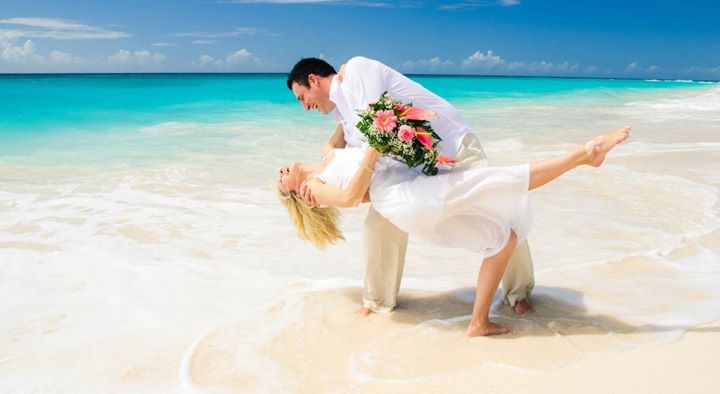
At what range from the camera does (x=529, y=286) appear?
4059mm

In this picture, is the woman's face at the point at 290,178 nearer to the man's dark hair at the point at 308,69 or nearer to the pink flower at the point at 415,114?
the man's dark hair at the point at 308,69

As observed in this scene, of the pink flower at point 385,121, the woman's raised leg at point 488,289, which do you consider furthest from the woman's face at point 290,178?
the woman's raised leg at point 488,289

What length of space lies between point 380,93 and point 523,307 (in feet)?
5.10

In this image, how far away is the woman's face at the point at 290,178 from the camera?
12.9 feet

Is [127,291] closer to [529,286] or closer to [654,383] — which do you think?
[529,286]

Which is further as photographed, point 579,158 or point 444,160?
point 444,160

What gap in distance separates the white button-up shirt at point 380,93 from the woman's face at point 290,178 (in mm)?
437

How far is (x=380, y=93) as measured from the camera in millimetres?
3762

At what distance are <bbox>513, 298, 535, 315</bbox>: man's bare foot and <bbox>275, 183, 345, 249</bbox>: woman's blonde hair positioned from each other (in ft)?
3.93

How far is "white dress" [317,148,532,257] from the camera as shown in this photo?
3369 mm

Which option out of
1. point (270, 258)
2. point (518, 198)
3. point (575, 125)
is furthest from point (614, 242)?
point (575, 125)

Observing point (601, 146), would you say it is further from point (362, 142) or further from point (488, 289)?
point (362, 142)

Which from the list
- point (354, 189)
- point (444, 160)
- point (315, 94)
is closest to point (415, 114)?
point (444, 160)

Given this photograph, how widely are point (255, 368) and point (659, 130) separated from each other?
13884 mm
